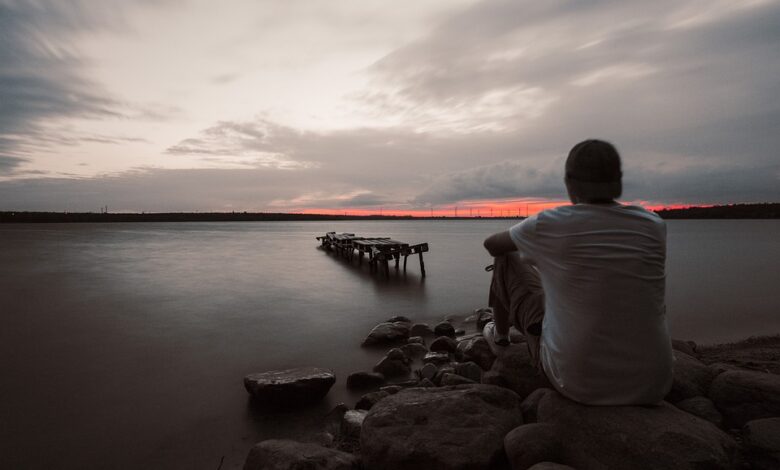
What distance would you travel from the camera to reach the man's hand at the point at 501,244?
2.91 m

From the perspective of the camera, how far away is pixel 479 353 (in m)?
5.66

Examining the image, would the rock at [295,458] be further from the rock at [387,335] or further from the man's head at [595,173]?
the rock at [387,335]

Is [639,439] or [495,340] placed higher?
[495,340]

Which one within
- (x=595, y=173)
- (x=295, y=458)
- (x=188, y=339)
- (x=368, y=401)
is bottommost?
(x=188, y=339)

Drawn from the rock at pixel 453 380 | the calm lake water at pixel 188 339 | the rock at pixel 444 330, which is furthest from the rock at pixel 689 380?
the rock at pixel 444 330

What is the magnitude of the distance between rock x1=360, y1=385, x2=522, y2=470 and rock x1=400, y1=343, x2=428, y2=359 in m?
3.14

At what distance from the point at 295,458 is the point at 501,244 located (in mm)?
2179

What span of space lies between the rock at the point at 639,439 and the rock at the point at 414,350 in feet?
13.5

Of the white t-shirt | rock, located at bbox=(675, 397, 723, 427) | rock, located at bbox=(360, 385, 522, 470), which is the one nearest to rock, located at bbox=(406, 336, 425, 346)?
rock, located at bbox=(360, 385, 522, 470)

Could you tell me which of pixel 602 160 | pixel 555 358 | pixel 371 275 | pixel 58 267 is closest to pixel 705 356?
pixel 555 358

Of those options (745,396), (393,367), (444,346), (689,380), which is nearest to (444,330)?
(444,346)

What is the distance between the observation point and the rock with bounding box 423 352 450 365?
6.33 meters

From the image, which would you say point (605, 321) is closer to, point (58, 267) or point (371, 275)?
point (371, 275)

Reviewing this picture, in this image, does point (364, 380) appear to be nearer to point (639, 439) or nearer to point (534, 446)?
point (534, 446)
